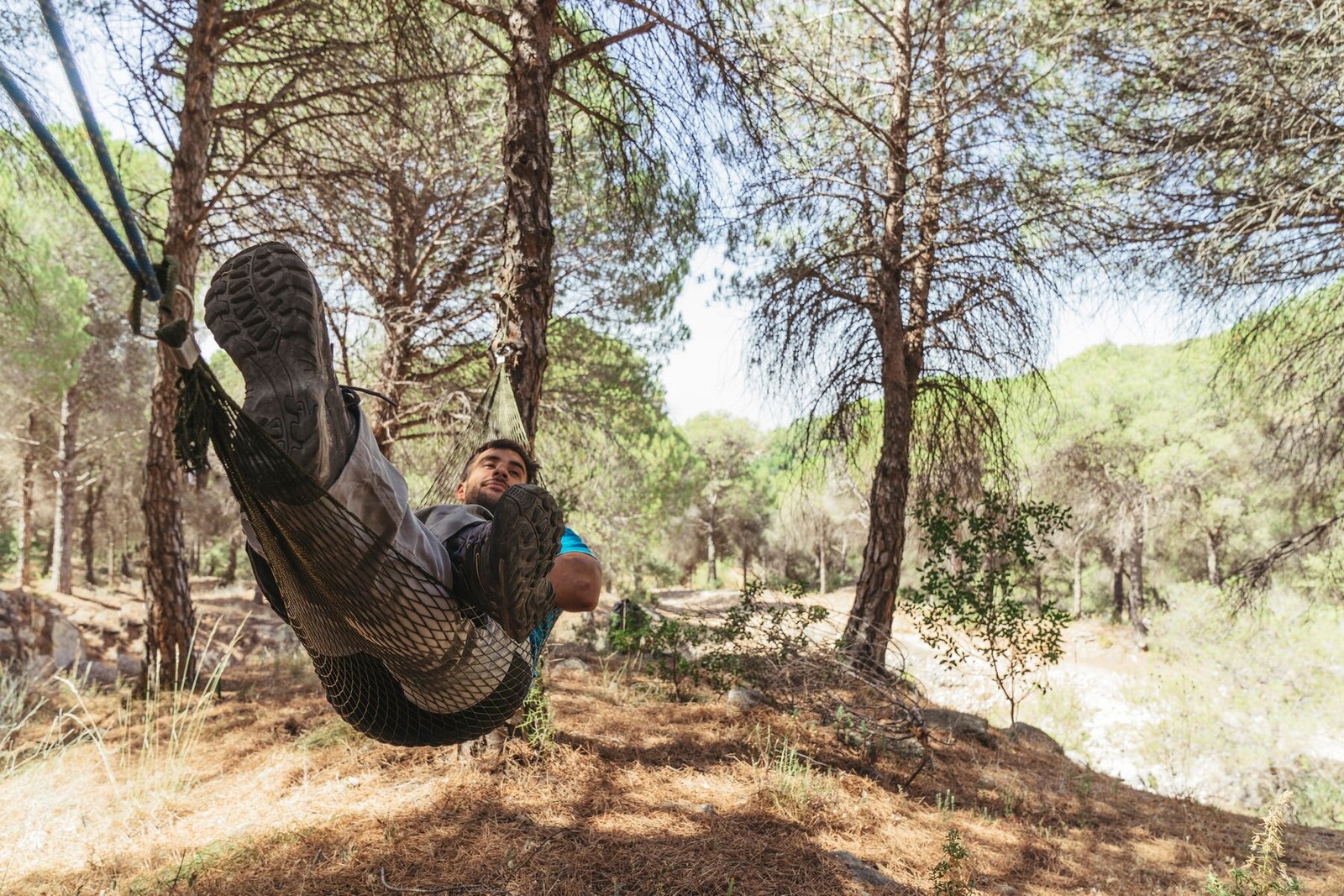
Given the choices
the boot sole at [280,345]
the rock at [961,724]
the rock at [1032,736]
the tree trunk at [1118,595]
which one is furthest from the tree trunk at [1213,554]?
the boot sole at [280,345]

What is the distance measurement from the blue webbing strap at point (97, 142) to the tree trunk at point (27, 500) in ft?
39.2

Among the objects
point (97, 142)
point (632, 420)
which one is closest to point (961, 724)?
point (632, 420)

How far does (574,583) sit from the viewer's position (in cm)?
186

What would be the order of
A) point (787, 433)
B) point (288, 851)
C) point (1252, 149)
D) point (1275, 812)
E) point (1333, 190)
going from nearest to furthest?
point (1275, 812)
point (288, 851)
point (1333, 190)
point (1252, 149)
point (787, 433)

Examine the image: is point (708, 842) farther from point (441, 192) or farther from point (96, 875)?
point (441, 192)

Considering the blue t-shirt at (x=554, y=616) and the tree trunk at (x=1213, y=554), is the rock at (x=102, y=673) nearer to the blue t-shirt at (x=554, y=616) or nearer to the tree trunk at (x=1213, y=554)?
the blue t-shirt at (x=554, y=616)

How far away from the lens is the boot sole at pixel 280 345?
1358 mm

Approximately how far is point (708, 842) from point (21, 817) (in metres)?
2.51

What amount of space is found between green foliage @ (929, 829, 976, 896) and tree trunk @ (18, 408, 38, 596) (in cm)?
1226

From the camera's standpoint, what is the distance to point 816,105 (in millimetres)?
4699

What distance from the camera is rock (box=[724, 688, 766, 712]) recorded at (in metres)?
4.33

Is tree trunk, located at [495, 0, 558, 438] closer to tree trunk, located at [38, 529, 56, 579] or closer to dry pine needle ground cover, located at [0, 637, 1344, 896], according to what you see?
dry pine needle ground cover, located at [0, 637, 1344, 896]

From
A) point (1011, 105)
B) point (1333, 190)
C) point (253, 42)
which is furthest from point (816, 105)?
point (253, 42)

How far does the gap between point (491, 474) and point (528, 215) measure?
4.54 ft
